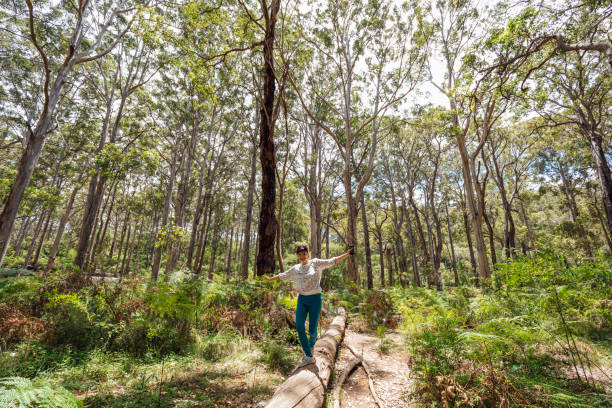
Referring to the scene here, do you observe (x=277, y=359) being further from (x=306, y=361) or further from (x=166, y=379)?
(x=166, y=379)

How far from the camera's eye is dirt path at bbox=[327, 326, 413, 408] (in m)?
3.17

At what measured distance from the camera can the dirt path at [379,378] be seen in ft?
10.4

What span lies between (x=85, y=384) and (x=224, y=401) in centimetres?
154

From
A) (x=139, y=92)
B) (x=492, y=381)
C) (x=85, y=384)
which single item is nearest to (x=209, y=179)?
(x=139, y=92)

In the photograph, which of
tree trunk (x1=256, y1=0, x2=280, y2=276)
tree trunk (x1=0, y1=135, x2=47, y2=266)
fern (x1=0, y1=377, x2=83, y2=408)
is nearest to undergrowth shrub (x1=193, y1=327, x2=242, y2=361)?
tree trunk (x1=256, y1=0, x2=280, y2=276)

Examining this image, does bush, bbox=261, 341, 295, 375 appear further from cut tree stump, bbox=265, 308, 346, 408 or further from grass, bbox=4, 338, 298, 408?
cut tree stump, bbox=265, 308, 346, 408

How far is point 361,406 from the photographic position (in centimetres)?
310

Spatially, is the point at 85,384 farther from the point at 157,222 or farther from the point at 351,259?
the point at 157,222

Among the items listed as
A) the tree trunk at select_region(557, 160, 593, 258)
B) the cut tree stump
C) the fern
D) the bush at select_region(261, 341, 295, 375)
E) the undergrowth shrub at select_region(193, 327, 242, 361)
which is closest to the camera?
the fern

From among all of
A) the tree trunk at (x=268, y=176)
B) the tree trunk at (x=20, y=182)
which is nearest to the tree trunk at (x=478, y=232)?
the tree trunk at (x=268, y=176)

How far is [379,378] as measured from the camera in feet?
12.8

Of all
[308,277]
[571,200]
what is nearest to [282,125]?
[308,277]

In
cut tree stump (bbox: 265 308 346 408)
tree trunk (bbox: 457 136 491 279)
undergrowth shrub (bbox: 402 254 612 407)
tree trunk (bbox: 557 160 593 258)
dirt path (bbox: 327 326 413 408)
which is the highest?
tree trunk (bbox: 557 160 593 258)

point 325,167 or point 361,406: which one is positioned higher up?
point 325,167
